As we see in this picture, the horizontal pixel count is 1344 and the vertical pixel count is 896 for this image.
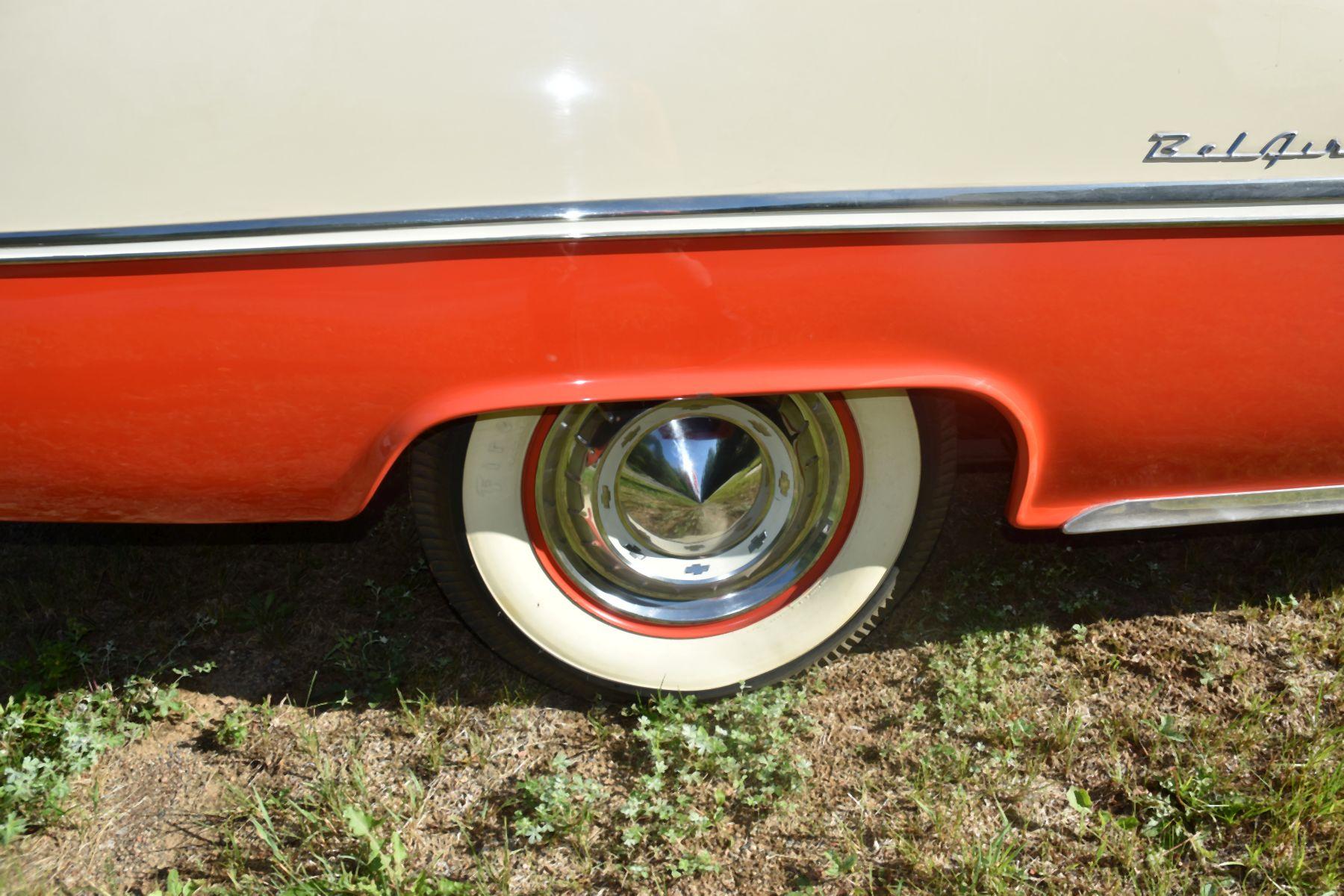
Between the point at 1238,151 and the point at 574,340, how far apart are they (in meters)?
1.09

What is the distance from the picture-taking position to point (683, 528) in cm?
220

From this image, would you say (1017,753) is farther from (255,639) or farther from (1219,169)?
(255,639)

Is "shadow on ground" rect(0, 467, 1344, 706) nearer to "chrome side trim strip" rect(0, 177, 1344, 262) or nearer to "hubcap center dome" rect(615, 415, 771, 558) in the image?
"hubcap center dome" rect(615, 415, 771, 558)

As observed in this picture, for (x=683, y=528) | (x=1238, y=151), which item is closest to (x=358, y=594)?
(x=683, y=528)

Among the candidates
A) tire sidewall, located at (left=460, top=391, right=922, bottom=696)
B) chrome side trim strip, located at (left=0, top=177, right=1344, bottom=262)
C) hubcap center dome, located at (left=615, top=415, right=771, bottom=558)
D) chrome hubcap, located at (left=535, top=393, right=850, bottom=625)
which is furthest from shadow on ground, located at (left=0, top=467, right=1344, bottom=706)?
chrome side trim strip, located at (left=0, top=177, right=1344, bottom=262)

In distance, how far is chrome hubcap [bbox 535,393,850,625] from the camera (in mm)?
2080

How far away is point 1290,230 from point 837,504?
36.4 inches

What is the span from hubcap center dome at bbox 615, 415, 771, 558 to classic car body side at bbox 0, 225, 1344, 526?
335 millimetres

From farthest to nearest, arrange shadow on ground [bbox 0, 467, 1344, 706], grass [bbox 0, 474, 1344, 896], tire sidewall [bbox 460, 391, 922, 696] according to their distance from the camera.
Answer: shadow on ground [bbox 0, 467, 1344, 706]
tire sidewall [bbox 460, 391, 922, 696]
grass [bbox 0, 474, 1344, 896]

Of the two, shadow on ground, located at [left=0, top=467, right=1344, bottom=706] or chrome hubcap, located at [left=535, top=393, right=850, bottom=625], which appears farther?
shadow on ground, located at [left=0, top=467, right=1344, bottom=706]

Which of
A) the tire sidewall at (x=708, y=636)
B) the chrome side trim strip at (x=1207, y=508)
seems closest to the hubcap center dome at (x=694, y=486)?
the tire sidewall at (x=708, y=636)

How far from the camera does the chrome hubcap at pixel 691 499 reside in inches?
81.9

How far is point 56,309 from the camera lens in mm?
1659

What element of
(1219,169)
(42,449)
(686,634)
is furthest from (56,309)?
(1219,169)
